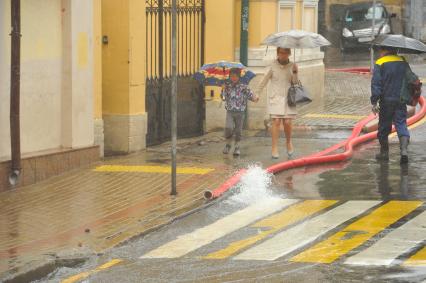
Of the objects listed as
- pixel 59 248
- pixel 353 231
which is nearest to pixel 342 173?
pixel 353 231

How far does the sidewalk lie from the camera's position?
1153 centimetres

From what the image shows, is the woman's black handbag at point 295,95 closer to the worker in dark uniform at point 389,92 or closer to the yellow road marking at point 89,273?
the worker in dark uniform at point 389,92

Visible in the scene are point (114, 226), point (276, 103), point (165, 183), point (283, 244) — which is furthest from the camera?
point (276, 103)

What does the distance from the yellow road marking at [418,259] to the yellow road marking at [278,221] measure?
1.70 m

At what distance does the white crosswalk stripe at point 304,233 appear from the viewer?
10922 millimetres

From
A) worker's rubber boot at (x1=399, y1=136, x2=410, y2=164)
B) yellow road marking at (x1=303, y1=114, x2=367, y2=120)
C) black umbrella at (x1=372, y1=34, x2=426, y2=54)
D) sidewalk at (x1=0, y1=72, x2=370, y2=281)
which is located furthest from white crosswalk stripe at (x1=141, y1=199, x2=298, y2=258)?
yellow road marking at (x1=303, y1=114, x2=367, y2=120)

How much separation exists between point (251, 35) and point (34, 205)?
8.55 m

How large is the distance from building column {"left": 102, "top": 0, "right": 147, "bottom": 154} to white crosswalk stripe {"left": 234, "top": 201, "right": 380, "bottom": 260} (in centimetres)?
529

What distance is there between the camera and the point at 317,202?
45.1 ft

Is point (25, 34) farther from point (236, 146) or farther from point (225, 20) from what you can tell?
point (225, 20)

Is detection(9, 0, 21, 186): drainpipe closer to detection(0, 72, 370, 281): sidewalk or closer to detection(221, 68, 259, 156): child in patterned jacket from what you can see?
detection(0, 72, 370, 281): sidewalk

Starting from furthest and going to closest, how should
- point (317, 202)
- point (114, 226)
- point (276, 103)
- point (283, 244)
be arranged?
Result: point (276, 103) < point (317, 202) < point (114, 226) < point (283, 244)

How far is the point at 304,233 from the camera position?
11.9 metres

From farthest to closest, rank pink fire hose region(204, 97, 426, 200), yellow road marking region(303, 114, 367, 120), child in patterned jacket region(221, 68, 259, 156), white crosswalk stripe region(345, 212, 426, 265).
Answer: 1. yellow road marking region(303, 114, 367, 120)
2. child in patterned jacket region(221, 68, 259, 156)
3. pink fire hose region(204, 97, 426, 200)
4. white crosswalk stripe region(345, 212, 426, 265)
